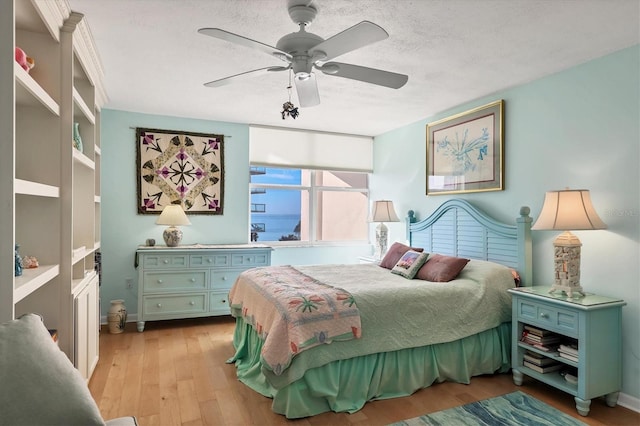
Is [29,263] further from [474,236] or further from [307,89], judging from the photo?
[474,236]

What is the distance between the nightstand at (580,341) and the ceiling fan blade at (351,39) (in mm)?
2077

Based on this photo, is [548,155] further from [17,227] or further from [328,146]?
[17,227]

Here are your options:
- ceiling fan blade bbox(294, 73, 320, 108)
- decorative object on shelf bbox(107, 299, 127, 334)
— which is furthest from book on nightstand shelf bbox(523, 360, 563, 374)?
decorative object on shelf bbox(107, 299, 127, 334)

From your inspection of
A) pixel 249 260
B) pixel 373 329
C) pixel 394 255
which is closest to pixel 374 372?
pixel 373 329

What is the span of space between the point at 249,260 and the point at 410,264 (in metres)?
1.95

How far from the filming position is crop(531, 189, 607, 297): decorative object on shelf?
8.82ft

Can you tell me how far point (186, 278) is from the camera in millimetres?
4410

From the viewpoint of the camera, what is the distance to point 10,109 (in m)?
1.59

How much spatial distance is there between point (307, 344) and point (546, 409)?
1.63 metres

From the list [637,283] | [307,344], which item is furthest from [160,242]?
[637,283]

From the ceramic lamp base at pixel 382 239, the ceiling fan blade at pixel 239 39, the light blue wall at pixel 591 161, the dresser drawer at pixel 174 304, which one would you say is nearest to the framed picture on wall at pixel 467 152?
the light blue wall at pixel 591 161

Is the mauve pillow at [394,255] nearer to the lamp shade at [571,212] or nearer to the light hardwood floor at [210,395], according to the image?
the light hardwood floor at [210,395]

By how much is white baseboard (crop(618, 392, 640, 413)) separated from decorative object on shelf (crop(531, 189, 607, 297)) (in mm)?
728

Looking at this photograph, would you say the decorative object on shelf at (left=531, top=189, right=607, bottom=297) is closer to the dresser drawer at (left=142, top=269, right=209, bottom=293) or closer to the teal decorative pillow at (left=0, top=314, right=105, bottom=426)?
the teal decorative pillow at (left=0, top=314, right=105, bottom=426)
